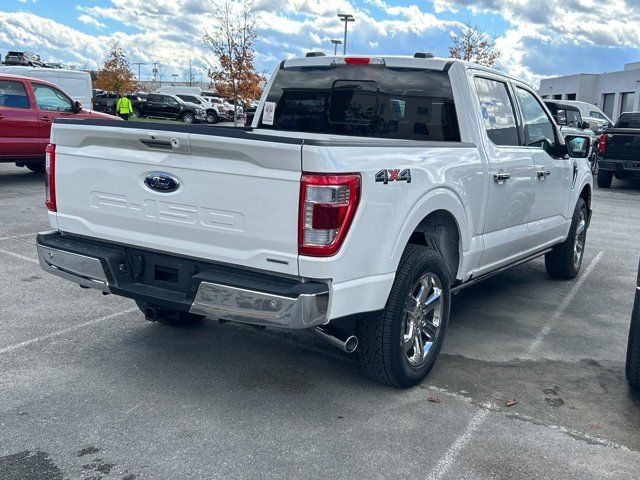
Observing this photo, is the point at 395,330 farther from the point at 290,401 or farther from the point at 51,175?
the point at 51,175

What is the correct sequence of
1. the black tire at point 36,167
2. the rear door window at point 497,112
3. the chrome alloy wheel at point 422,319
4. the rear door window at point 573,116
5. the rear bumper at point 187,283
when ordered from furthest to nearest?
the rear door window at point 573,116 < the black tire at point 36,167 < the rear door window at point 497,112 < the chrome alloy wheel at point 422,319 < the rear bumper at point 187,283

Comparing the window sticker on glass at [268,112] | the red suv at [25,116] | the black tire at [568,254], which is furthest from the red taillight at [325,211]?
the red suv at [25,116]

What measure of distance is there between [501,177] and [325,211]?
2238mm

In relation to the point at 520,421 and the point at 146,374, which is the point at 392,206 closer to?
the point at 520,421

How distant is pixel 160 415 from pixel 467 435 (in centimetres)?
168

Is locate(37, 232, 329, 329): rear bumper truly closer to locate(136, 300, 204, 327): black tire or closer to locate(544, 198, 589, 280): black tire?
locate(136, 300, 204, 327): black tire

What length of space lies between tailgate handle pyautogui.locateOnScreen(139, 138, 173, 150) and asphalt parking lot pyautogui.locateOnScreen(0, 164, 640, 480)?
4.80 feet

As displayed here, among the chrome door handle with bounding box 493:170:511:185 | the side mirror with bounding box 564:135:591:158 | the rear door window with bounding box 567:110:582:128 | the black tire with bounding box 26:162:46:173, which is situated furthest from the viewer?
the rear door window with bounding box 567:110:582:128

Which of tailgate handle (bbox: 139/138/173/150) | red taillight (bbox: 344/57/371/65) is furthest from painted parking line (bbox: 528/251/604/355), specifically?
tailgate handle (bbox: 139/138/173/150)

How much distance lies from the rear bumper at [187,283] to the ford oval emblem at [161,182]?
377mm

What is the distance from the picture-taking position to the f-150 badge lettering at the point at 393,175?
3.69m

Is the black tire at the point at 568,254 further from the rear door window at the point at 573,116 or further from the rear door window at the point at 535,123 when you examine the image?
the rear door window at the point at 573,116

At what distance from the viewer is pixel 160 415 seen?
3.84m

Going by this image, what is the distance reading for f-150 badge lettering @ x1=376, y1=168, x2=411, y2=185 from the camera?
3686mm
